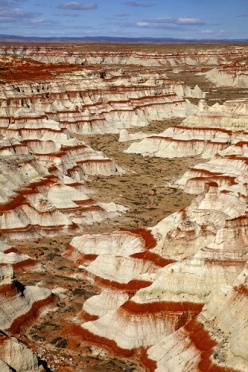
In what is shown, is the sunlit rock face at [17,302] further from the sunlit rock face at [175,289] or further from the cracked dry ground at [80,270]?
the sunlit rock face at [175,289]

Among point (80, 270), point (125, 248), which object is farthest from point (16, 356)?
point (125, 248)

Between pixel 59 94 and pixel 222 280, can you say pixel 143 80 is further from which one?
pixel 222 280

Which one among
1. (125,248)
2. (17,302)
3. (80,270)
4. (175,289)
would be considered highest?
(175,289)

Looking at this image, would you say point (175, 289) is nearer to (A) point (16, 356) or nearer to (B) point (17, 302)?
(A) point (16, 356)

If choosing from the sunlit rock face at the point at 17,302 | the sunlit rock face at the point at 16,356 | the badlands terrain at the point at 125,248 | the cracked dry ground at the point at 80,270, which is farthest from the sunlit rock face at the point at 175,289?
the sunlit rock face at the point at 16,356

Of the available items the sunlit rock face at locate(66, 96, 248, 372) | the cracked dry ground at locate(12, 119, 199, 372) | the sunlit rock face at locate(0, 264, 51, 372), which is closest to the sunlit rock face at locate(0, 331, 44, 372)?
the cracked dry ground at locate(12, 119, 199, 372)

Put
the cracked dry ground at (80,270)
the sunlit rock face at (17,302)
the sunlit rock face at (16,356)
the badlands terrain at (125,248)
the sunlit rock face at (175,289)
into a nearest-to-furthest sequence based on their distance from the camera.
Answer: the sunlit rock face at (175,289)
the sunlit rock face at (16,356)
the badlands terrain at (125,248)
the cracked dry ground at (80,270)
the sunlit rock face at (17,302)
